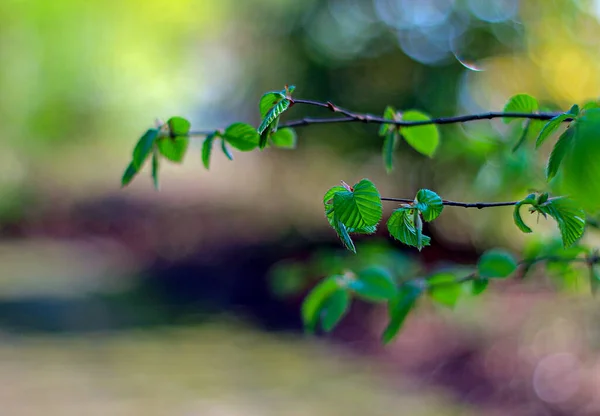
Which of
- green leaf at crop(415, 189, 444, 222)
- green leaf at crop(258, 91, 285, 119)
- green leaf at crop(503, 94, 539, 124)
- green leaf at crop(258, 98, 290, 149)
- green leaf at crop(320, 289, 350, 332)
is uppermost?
green leaf at crop(503, 94, 539, 124)

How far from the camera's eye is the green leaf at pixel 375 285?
902mm

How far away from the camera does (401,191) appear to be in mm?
5398

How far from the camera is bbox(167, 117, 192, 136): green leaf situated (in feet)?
2.48

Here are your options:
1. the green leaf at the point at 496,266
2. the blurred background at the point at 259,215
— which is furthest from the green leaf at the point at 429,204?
the blurred background at the point at 259,215

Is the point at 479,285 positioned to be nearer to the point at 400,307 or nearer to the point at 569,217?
the point at 400,307

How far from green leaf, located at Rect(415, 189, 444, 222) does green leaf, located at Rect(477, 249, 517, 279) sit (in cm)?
33

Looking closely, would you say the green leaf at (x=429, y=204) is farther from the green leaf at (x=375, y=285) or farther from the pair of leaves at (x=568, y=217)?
the green leaf at (x=375, y=285)

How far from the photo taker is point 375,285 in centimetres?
93

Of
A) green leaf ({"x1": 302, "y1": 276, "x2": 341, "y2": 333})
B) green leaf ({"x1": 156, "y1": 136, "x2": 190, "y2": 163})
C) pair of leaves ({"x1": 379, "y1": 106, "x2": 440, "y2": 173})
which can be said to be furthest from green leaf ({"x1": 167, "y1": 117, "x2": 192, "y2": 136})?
green leaf ({"x1": 302, "y1": 276, "x2": 341, "y2": 333})

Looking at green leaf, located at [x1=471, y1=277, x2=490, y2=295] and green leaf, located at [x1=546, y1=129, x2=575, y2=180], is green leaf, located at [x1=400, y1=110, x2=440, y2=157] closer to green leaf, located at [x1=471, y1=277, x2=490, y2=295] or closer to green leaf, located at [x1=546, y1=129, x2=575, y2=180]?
green leaf, located at [x1=471, y1=277, x2=490, y2=295]

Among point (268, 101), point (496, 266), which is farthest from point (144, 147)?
point (496, 266)

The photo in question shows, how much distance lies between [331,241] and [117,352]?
7.61 feet

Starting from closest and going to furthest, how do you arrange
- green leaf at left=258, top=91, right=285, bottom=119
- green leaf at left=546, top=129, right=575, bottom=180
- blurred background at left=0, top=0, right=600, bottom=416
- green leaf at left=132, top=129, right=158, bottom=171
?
green leaf at left=546, top=129, right=575, bottom=180 < green leaf at left=258, top=91, right=285, bottom=119 < green leaf at left=132, top=129, right=158, bottom=171 < blurred background at left=0, top=0, right=600, bottom=416

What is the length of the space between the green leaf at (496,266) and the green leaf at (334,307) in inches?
8.3
